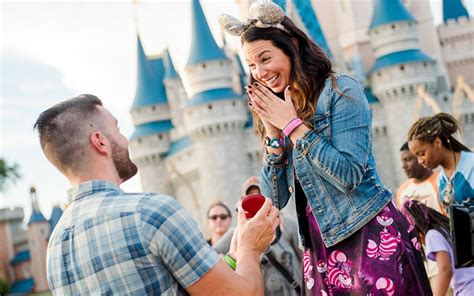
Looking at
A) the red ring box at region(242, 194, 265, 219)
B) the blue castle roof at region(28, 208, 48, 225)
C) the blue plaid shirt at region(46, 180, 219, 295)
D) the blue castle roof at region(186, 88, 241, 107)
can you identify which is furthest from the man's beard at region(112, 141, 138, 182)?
the blue castle roof at region(28, 208, 48, 225)

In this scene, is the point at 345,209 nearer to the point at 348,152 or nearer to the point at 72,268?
the point at 348,152

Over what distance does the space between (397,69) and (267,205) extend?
991 inches

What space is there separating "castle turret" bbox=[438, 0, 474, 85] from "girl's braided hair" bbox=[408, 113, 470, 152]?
31274mm

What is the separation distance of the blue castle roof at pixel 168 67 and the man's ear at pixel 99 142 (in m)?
28.0

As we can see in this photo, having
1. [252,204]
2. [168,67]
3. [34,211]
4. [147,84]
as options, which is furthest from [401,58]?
[252,204]

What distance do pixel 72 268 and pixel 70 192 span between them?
7.5 inches

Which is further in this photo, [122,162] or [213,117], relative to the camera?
[213,117]

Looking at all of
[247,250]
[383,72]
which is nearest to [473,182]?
[247,250]

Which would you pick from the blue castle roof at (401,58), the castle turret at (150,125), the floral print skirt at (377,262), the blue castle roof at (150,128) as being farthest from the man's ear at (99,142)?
the blue castle roof at (150,128)

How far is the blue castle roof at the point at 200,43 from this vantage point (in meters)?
25.8

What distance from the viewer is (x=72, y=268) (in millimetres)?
1747

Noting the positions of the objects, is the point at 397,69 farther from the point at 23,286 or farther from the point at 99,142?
the point at 99,142

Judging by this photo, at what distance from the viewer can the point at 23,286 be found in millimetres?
32219

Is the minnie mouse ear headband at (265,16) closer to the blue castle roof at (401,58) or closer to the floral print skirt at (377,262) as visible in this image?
the floral print skirt at (377,262)
